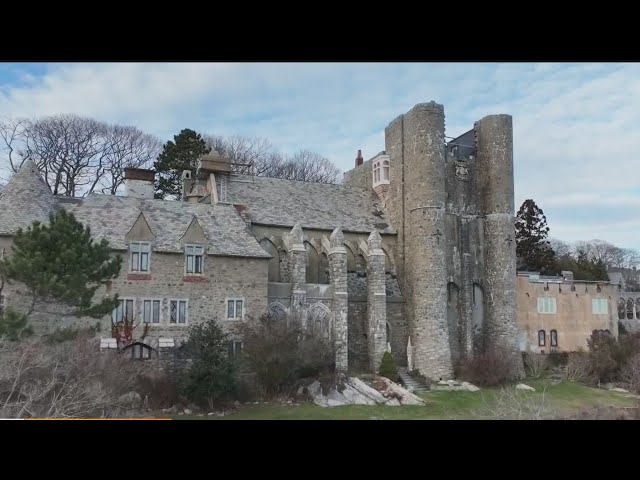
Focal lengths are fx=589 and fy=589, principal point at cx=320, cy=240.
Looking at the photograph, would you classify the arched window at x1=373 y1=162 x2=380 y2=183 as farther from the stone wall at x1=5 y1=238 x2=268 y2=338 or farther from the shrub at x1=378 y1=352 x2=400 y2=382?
the stone wall at x1=5 y1=238 x2=268 y2=338

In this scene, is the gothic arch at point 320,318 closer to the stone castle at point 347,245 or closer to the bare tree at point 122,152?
the stone castle at point 347,245

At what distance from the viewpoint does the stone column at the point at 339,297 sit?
102ft

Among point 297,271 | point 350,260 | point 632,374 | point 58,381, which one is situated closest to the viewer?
point 58,381

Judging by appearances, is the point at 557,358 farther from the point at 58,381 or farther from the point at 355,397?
the point at 58,381

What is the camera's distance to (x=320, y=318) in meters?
31.7

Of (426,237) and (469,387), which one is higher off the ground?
(426,237)

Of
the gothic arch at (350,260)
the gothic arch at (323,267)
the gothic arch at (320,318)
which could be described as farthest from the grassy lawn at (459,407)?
the gothic arch at (323,267)

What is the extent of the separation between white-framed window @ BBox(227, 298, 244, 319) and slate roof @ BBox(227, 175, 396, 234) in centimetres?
665

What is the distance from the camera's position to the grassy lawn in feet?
69.5

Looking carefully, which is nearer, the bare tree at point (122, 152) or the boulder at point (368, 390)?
the boulder at point (368, 390)

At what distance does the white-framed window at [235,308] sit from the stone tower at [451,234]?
11.6 meters

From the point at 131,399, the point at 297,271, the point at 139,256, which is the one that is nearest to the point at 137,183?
the point at 139,256

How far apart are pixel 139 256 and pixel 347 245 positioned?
1383 centimetres
